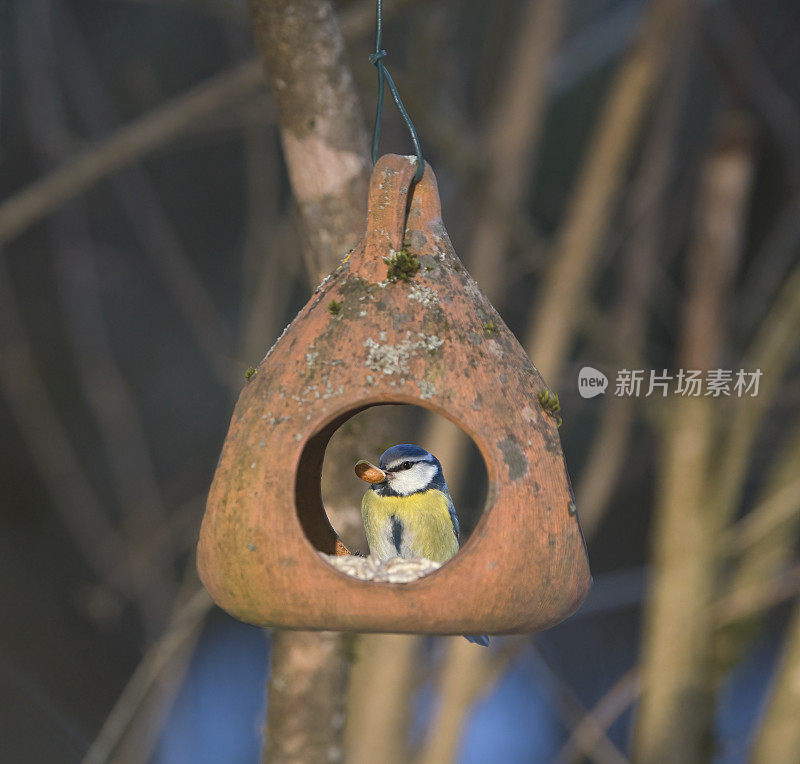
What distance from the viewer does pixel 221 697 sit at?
20.6ft

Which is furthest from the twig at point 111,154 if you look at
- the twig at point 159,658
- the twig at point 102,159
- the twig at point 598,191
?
the twig at point 159,658

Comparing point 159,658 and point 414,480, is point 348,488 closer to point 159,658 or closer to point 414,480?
point 414,480

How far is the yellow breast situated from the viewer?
2.29m

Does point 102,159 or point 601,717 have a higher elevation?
point 102,159

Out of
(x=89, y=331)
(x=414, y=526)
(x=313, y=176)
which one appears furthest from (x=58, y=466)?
(x=414, y=526)

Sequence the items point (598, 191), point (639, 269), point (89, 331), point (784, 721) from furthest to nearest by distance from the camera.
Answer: point (89, 331), point (639, 269), point (598, 191), point (784, 721)

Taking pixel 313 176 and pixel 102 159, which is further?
pixel 102 159

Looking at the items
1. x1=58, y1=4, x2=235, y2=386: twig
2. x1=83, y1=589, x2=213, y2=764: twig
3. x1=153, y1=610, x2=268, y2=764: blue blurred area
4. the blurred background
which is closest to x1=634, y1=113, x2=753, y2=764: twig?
the blurred background

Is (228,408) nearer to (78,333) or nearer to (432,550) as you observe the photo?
(78,333)

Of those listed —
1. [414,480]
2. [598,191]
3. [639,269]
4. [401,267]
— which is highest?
[639,269]

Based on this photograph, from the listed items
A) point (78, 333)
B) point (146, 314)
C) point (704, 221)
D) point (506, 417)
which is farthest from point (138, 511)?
point (506, 417)

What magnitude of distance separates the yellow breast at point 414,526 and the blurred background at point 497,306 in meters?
0.27

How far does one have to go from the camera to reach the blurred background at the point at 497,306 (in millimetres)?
3617

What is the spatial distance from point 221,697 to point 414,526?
4416 millimetres
